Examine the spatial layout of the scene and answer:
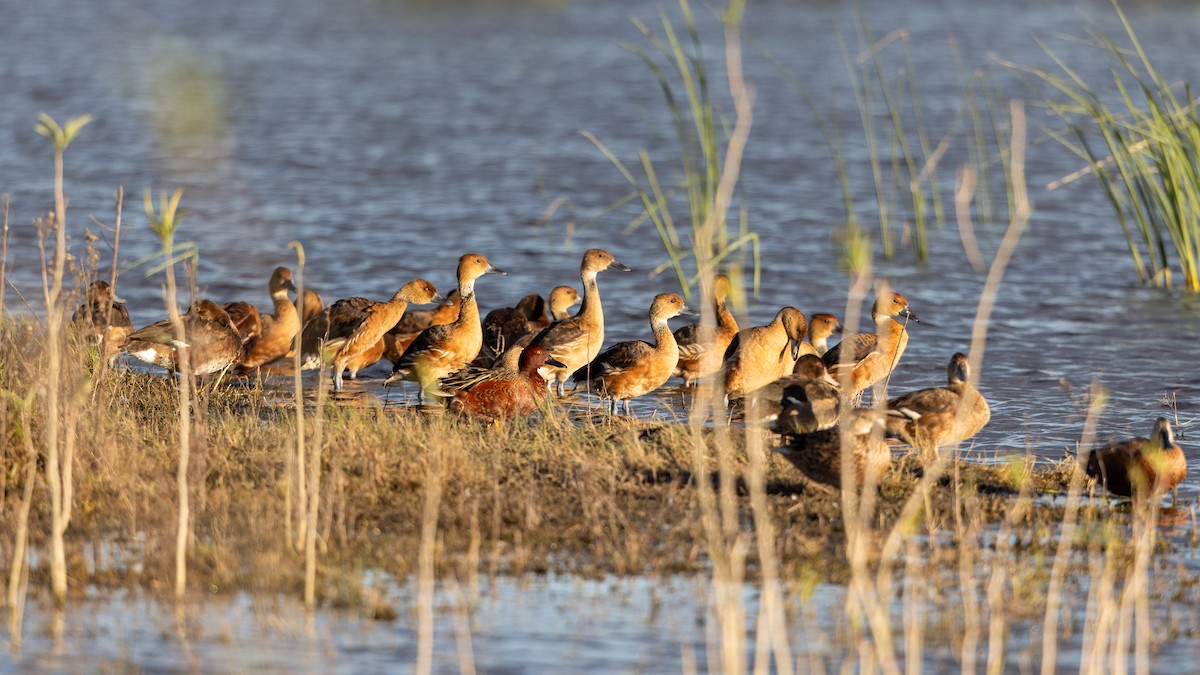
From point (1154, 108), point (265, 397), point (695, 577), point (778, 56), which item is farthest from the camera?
point (778, 56)

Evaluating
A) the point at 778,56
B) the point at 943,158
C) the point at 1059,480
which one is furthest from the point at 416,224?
the point at 778,56

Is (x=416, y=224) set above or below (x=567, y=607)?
above

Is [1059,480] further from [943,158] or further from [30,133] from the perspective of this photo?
[30,133]

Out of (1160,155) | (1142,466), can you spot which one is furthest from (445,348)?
(1160,155)

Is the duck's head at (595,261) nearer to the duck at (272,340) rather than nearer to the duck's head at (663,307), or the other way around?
the duck's head at (663,307)

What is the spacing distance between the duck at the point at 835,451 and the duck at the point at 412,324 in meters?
5.66

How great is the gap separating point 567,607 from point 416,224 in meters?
13.0

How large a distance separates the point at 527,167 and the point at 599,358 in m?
11.9

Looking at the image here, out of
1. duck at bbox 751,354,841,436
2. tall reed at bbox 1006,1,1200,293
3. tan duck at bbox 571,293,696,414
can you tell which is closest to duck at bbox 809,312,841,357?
tan duck at bbox 571,293,696,414

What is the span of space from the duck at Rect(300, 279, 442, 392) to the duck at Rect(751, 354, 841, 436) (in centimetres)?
357

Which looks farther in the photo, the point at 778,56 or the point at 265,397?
the point at 778,56

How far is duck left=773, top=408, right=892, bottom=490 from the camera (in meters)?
7.72

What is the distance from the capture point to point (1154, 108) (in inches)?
509

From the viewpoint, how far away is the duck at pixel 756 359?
1097 cm
